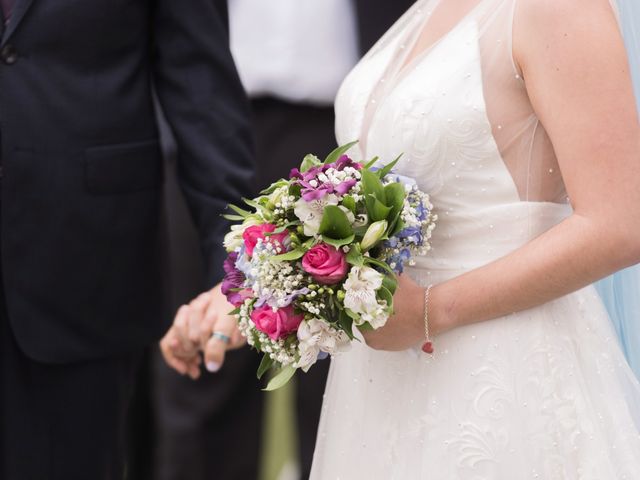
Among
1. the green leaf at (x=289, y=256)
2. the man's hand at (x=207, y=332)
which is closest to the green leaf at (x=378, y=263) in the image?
the green leaf at (x=289, y=256)

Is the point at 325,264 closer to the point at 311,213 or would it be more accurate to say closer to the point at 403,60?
the point at 311,213

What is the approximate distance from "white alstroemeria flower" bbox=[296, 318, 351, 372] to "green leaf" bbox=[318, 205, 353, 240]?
0.48 feet

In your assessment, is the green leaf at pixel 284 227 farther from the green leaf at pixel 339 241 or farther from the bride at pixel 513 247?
the bride at pixel 513 247

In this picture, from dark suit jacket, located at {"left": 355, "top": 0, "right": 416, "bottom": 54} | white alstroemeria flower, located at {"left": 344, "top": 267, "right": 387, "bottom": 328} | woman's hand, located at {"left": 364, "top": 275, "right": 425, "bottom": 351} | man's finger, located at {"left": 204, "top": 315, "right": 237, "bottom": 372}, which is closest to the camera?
white alstroemeria flower, located at {"left": 344, "top": 267, "right": 387, "bottom": 328}

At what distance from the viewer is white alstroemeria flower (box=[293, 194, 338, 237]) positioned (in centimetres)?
208

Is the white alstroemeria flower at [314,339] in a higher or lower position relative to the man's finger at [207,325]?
higher

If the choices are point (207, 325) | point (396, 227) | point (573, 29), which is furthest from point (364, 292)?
point (207, 325)

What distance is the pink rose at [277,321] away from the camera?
6.82ft

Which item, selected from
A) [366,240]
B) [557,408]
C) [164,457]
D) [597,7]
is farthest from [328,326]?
[164,457]

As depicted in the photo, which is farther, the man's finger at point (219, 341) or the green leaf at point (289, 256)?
the man's finger at point (219, 341)

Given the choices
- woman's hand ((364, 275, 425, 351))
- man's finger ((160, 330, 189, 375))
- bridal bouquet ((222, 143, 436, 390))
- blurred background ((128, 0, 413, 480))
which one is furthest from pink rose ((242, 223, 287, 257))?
blurred background ((128, 0, 413, 480))

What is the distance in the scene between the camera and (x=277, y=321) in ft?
6.82

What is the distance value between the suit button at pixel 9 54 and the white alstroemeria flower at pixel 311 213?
968 millimetres

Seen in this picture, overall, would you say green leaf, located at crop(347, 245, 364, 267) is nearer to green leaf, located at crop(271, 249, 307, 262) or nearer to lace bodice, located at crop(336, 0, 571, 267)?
green leaf, located at crop(271, 249, 307, 262)
